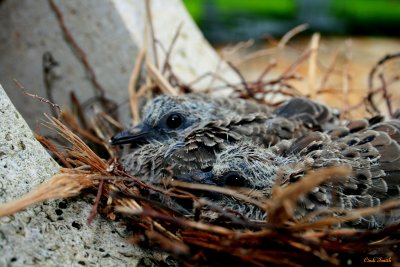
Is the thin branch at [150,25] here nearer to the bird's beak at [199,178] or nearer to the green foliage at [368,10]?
the bird's beak at [199,178]

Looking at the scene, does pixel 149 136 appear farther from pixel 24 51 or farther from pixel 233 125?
pixel 24 51

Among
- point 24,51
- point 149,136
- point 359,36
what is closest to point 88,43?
point 24,51

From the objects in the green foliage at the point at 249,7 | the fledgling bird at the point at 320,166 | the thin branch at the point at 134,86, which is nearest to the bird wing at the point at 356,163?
the fledgling bird at the point at 320,166

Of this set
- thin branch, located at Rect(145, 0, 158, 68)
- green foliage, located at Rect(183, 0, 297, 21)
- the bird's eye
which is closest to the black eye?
the bird's eye

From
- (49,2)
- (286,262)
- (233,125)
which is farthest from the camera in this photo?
(49,2)

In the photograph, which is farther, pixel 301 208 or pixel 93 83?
pixel 93 83
